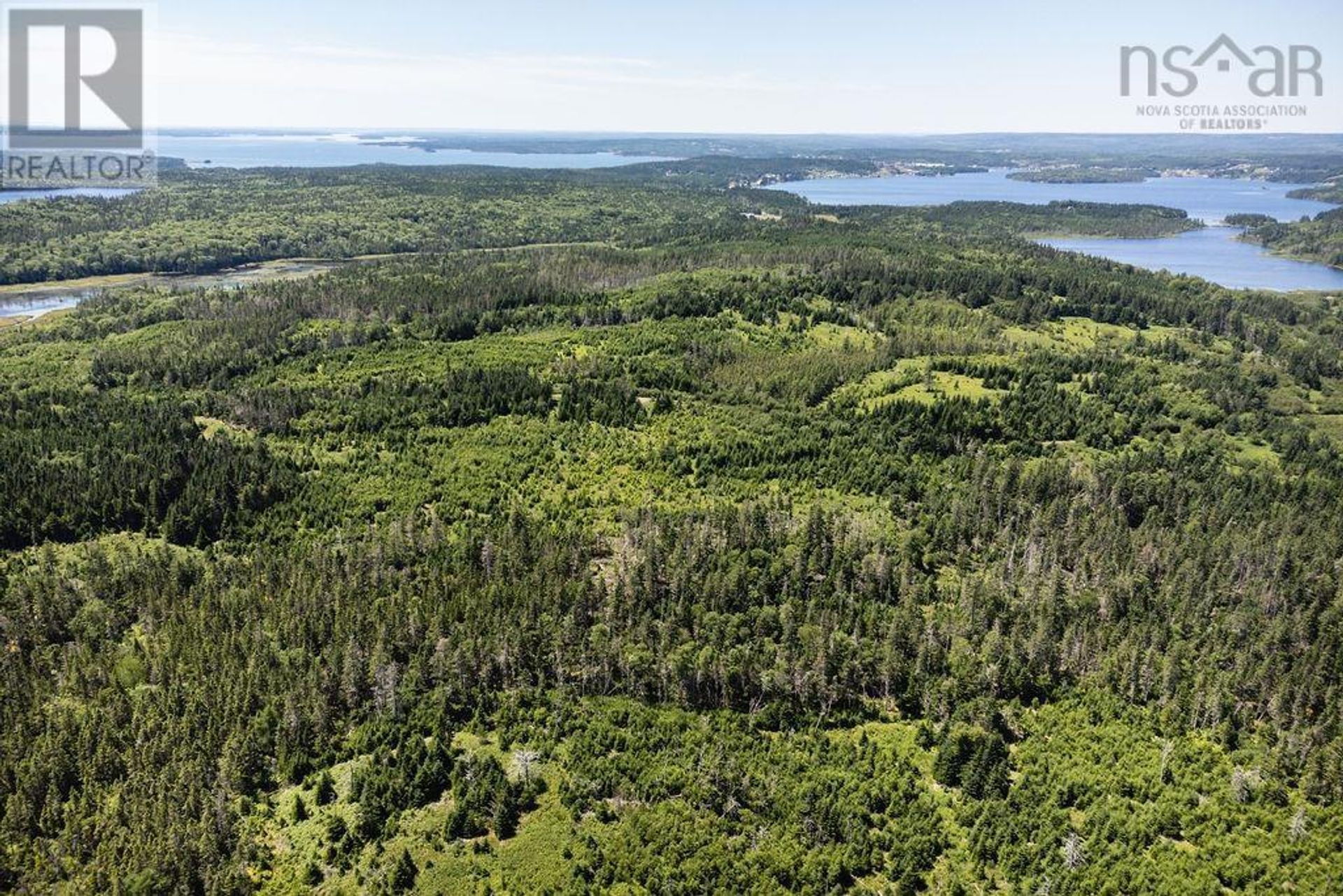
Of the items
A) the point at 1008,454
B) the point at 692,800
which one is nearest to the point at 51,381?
the point at 692,800

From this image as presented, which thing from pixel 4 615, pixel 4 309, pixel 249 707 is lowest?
pixel 249 707

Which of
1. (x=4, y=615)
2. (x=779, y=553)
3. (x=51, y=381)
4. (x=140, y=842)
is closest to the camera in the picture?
(x=140, y=842)

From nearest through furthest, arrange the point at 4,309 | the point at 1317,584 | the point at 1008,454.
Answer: the point at 1317,584, the point at 1008,454, the point at 4,309

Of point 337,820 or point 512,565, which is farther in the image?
point 512,565

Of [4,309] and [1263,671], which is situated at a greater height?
[4,309]

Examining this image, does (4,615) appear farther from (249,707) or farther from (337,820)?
(337,820)

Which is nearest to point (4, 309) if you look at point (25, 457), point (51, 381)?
point (51, 381)
